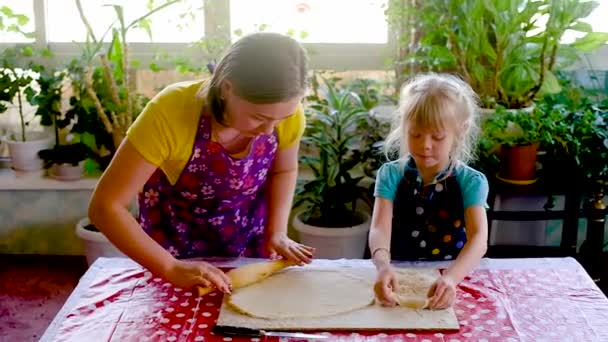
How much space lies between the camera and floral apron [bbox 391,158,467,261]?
175cm

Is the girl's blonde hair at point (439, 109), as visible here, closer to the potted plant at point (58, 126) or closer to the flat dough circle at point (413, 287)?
the flat dough circle at point (413, 287)

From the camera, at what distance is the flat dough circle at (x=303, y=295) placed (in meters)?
1.44

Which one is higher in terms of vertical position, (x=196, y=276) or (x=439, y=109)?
(x=439, y=109)

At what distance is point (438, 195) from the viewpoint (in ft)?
5.75

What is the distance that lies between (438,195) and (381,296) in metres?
0.36

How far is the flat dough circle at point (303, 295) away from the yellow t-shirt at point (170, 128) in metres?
0.31

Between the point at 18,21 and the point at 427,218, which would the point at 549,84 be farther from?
the point at 18,21

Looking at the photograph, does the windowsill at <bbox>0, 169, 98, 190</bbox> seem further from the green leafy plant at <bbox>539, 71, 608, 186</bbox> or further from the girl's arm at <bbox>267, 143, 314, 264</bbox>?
the green leafy plant at <bbox>539, 71, 608, 186</bbox>

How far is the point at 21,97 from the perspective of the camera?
129 inches

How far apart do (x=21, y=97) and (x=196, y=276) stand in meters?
2.10

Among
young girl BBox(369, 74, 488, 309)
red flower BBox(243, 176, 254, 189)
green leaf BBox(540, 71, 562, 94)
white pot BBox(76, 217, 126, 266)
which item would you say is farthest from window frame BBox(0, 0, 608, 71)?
red flower BBox(243, 176, 254, 189)

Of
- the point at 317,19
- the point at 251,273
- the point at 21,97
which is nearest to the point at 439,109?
the point at 251,273

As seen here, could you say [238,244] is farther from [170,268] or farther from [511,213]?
[511,213]

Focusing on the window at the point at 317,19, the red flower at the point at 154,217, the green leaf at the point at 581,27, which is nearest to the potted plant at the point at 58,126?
the window at the point at 317,19
